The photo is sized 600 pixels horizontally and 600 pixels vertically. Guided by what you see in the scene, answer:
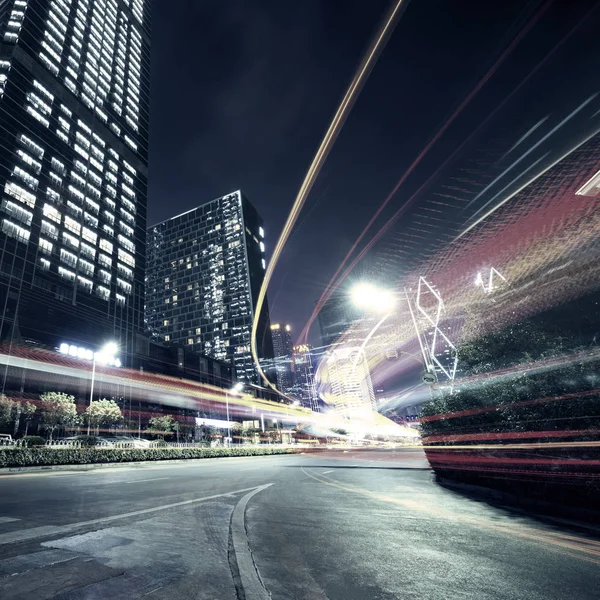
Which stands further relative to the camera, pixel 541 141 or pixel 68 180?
pixel 68 180

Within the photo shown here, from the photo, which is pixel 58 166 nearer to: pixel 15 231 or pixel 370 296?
pixel 15 231

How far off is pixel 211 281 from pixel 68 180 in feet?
336

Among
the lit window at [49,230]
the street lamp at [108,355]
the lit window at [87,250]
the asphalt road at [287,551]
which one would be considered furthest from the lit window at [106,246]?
the asphalt road at [287,551]

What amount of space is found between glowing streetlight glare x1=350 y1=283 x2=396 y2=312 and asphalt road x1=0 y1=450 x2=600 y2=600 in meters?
10.1

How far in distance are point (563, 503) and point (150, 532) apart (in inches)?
326

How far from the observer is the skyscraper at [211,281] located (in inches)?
6432

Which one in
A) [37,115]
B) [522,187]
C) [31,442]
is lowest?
[31,442]

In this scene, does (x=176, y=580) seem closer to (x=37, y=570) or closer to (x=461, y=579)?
(x=37, y=570)

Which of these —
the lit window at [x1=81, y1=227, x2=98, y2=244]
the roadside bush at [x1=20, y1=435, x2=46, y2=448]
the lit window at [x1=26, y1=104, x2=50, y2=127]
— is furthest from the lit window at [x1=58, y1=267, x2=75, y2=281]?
the roadside bush at [x1=20, y1=435, x2=46, y2=448]

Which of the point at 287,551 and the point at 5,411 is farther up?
the point at 5,411

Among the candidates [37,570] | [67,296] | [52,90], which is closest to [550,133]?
[37,570]

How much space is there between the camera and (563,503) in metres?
7.14

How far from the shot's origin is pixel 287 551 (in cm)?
495

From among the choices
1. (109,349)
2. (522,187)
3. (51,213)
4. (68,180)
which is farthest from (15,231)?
(522,187)
